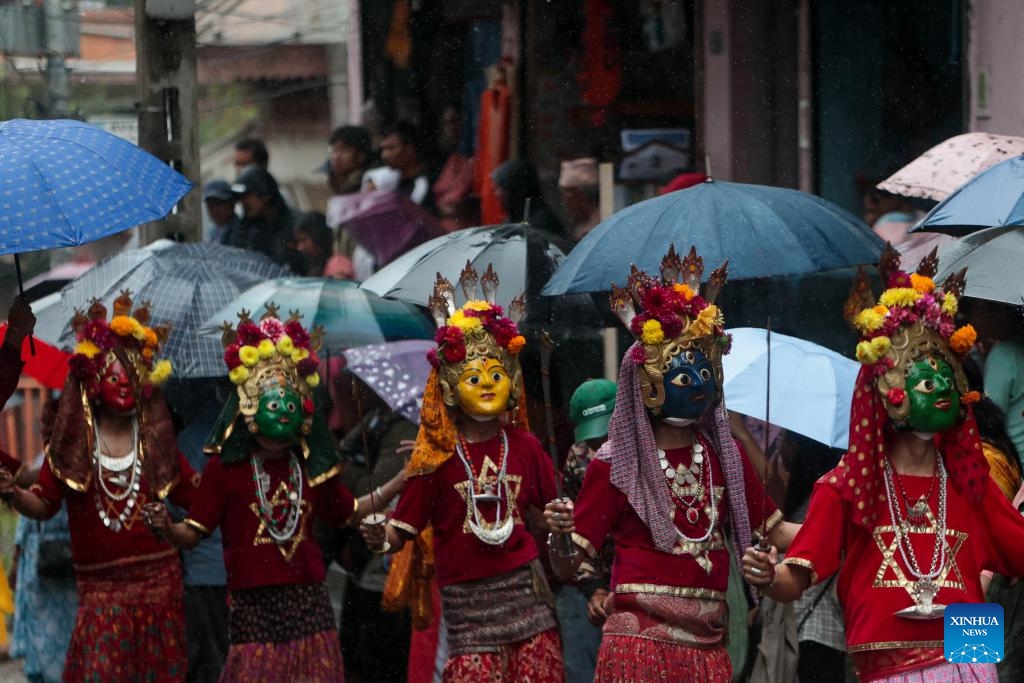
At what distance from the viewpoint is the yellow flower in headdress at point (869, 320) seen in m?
5.67

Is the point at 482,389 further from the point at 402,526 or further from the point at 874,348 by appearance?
the point at 874,348

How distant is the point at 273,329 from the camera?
23.9ft

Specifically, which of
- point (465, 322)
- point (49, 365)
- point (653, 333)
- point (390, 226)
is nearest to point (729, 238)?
point (653, 333)

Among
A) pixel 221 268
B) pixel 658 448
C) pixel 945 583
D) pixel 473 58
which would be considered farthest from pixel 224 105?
pixel 945 583

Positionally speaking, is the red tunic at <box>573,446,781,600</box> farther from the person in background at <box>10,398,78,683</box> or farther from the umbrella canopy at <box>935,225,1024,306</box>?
the person in background at <box>10,398,78,683</box>

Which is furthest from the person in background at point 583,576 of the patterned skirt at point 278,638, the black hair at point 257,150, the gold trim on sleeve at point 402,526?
the black hair at point 257,150

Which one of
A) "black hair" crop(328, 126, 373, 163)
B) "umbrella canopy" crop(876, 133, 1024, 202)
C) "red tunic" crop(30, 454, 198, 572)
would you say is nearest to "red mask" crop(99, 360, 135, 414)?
"red tunic" crop(30, 454, 198, 572)

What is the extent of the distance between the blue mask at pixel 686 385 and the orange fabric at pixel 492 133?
5.43 metres

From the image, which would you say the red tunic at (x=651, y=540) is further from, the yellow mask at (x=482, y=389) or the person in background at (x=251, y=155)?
the person in background at (x=251, y=155)

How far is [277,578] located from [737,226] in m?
2.32

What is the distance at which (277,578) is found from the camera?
7152mm

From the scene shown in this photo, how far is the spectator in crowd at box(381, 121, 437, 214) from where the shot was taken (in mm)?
11680

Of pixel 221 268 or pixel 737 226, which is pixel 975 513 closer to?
pixel 737 226

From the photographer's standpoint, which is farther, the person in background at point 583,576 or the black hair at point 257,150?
the black hair at point 257,150
